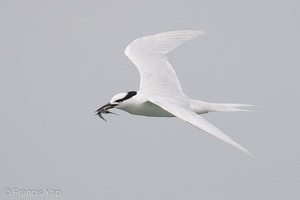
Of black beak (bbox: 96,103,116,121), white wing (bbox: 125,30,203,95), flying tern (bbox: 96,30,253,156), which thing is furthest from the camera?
white wing (bbox: 125,30,203,95)

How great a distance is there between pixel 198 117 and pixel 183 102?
6.05 feet

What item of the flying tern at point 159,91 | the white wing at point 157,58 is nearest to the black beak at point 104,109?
the flying tern at point 159,91

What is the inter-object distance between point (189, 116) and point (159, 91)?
2.72 metres

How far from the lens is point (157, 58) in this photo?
45.6 ft

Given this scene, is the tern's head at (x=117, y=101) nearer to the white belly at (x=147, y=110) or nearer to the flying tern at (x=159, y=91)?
the flying tern at (x=159, y=91)

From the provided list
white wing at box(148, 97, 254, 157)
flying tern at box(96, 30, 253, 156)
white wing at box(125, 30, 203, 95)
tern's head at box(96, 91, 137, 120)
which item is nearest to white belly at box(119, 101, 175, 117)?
flying tern at box(96, 30, 253, 156)

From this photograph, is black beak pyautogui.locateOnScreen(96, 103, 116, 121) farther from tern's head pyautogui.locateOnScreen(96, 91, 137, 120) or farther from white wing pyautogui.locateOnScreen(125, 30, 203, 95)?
white wing pyautogui.locateOnScreen(125, 30, 203, 95)

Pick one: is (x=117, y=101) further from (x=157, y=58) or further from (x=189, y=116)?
(x=157, y=58)

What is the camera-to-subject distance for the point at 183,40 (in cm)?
1426

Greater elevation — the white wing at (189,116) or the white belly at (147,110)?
the white wing at (189,116)

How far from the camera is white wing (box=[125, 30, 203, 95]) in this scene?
12.9 meters

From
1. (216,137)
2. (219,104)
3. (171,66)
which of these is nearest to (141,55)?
(171,66)

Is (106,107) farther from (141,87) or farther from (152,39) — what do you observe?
(152,39)

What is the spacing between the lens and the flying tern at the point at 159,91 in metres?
10.7
